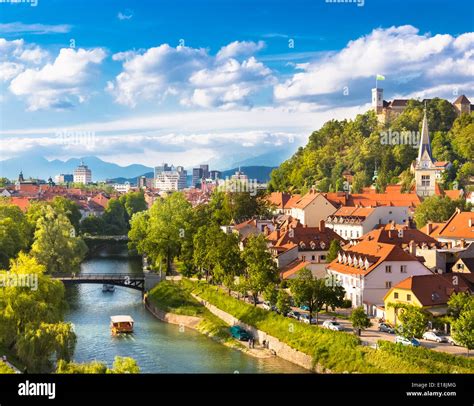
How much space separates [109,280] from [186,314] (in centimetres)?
419

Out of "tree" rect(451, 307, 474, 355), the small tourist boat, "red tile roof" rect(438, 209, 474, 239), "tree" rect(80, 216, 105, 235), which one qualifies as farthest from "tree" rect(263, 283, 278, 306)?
"tree" rect(80, 216, 105, 235)

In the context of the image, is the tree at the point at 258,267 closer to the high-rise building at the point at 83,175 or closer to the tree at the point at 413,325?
the tree at the point at 413,325

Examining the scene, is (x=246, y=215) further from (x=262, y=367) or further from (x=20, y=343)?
(x=20, y=343)

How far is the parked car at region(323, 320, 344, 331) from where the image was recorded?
16.1 m

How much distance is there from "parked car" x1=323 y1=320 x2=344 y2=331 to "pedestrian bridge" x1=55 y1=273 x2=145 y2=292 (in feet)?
31.7

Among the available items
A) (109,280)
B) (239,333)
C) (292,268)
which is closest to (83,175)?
(109,280)

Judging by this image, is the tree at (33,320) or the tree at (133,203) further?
Answer: the tree at (133,203)

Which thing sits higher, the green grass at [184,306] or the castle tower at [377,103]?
the castle tower at [377,103]

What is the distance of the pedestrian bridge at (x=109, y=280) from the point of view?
23.6m

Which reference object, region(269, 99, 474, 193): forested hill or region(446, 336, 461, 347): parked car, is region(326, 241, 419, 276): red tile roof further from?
region(269, 99, 474, 193): forested hill

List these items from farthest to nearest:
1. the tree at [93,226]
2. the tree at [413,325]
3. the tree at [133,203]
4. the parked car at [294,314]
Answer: the tree at [133,203]
the tree at [93,226]
the parked car at [294,314]
the tree at [413,325]

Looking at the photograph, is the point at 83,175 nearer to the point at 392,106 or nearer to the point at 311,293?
the point at 392,106

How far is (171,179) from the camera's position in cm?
8050

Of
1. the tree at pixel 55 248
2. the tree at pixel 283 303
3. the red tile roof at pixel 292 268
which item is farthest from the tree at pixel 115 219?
the tree at pixel 283 303
